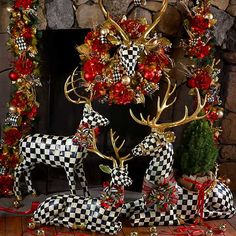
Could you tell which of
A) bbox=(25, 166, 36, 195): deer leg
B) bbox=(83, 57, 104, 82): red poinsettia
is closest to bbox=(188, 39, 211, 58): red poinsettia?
bbox=(83, 57, 104, 82): red poinsettia

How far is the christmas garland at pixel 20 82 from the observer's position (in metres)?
3.51

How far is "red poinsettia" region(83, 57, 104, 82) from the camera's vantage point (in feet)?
11.5

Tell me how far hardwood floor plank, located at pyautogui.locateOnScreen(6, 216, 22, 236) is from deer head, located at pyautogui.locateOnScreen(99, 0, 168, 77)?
125 cm

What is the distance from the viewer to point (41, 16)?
3609 millimetres

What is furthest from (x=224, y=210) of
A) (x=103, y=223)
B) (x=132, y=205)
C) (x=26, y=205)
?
(x=26, y=205)

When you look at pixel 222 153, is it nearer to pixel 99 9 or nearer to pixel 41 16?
pixel 99 9

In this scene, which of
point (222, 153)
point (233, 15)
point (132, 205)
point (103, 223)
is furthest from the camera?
point (222, 153)

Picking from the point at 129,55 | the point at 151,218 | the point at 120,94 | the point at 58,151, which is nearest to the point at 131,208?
the point at 151,218

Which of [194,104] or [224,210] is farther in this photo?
[194,104]

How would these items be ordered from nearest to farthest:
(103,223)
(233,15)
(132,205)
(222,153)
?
1. (103,223)
2. (132,205)
3. (233,15)
4. (222,153)

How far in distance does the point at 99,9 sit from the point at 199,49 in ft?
2.54

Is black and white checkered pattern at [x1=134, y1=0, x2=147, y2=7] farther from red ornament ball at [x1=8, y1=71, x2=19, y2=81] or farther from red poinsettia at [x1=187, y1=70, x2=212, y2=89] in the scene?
red ornament ball at [x1=8, y1=71, x2=19, y2=81]

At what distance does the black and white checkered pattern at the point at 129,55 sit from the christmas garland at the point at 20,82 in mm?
627

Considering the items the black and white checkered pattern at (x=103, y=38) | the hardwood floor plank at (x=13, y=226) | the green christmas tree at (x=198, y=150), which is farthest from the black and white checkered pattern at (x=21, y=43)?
the green christmas tree at (x=198, y=150)
